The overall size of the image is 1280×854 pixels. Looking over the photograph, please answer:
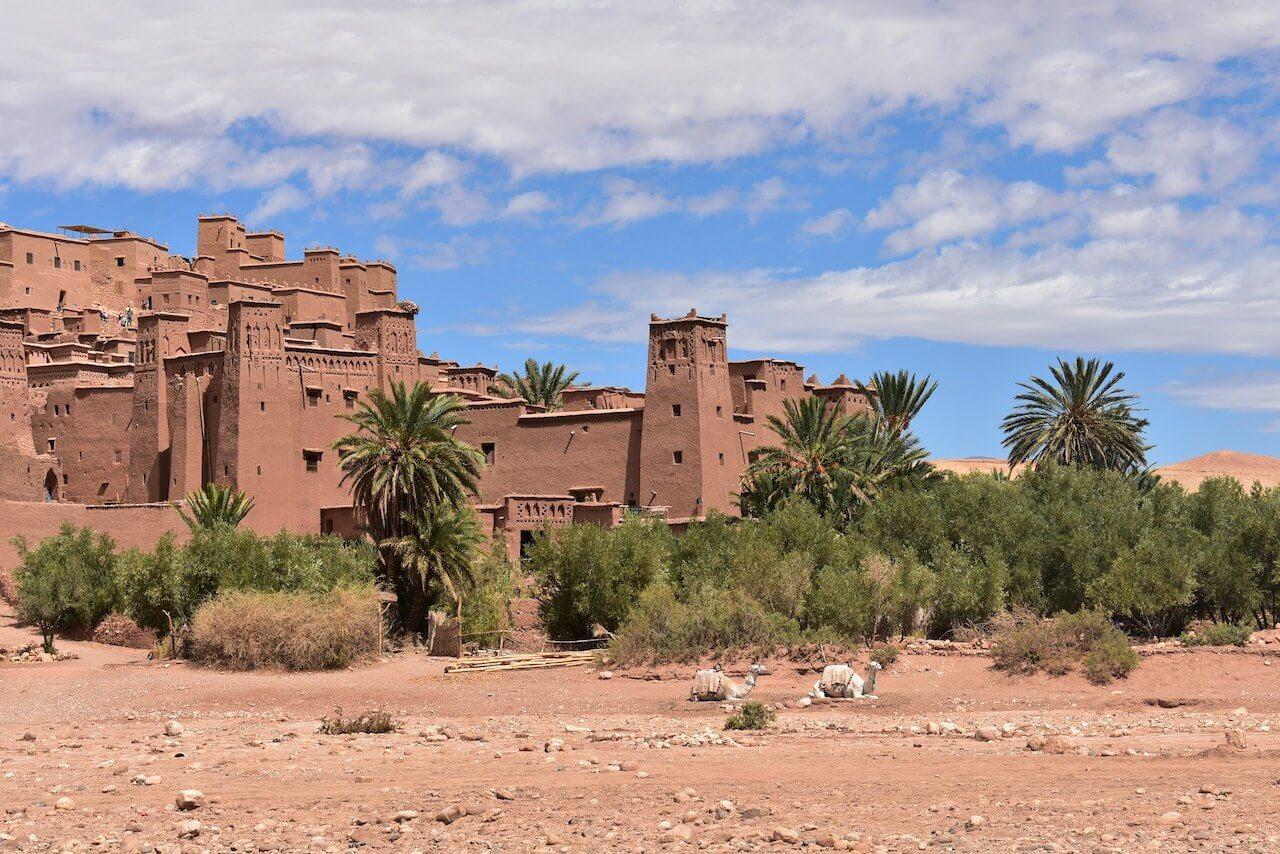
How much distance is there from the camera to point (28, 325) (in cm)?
5947

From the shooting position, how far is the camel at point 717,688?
945 inches

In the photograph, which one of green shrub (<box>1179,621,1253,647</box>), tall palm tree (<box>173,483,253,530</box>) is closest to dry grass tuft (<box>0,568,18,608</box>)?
tall palm tree (<box>173,483,253,530</box>)

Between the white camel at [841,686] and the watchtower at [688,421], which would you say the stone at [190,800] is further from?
the watchtower at [688,421]

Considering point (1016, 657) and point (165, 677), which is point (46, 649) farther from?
point (1016, 657)

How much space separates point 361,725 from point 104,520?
21.5 m

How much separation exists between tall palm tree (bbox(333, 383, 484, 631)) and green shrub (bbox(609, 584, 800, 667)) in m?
5.52

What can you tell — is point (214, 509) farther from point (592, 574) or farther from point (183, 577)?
point (592, 574)

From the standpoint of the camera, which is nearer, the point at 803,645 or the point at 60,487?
the point at 803,645

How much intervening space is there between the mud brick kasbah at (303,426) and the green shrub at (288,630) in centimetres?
1079

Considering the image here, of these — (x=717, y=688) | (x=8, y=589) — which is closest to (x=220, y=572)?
(x=8, y=589)

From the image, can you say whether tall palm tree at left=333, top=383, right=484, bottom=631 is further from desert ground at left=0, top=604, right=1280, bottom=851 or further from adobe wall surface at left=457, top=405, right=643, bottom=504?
adobe wall surface at left=457, top=405, right=643, bottom=504

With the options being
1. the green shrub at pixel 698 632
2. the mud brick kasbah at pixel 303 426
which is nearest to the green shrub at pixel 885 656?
the green shrub at pixel 698 632

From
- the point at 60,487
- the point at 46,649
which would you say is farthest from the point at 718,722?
the point at 60,487

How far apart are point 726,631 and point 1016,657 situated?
5346 millimetres
